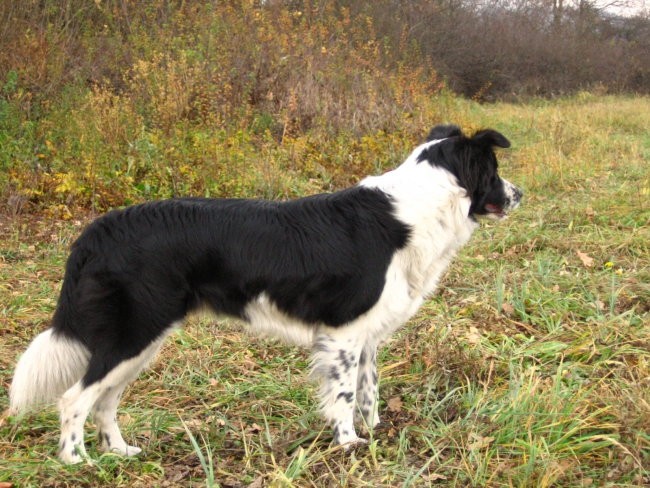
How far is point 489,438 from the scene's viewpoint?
2.99 meters

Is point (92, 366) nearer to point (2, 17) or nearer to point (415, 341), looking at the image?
point (415, 341)

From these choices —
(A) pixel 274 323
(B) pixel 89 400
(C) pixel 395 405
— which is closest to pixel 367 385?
(C) pixel 395 405

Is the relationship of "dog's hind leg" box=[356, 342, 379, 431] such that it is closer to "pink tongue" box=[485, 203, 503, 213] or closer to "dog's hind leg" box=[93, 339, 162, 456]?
"pink tongue" box=[485, 203, 503, 213]

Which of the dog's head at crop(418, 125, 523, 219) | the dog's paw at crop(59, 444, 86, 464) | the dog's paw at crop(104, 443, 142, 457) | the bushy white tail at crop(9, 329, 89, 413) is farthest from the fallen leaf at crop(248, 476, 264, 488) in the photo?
the dog's head at crop(418, 125, 523, 219)

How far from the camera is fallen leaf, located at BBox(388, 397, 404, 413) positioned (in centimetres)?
360

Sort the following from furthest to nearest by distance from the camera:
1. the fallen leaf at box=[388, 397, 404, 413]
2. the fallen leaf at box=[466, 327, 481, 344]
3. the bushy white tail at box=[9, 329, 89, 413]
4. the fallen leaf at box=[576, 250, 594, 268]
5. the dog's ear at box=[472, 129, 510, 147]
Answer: the fallen leaf at box=[576, 250, 594, 268] → the fallen leaf at box=[466, 327, 481, 344] → the fallen leaf at box=[388, 397, 404, 413] → the dog's ear at box=[472, 129, 510, 147] → the bushy white tail at box=[9, 329, 89, 413]

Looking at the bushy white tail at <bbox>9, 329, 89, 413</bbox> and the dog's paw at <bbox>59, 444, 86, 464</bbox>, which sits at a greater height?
the bushy white tail at <bbox>9, 329, 89, 413</bbox>

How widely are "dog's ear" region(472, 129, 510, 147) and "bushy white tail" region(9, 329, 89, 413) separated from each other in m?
2.13

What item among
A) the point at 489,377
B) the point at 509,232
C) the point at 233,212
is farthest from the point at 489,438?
the point at 509,232

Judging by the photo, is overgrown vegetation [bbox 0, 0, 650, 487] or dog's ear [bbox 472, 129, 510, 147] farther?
dog's ear [bbox 472, 129, 510, 147]

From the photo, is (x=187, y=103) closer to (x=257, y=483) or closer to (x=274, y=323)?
(x=274, y=323)

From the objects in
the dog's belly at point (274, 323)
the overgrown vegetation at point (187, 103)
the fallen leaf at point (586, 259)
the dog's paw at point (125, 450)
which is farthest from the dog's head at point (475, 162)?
the overgrown vegetation at point (187, 103)

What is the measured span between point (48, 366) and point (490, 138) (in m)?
2.35

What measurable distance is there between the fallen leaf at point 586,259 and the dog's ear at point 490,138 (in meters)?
2.66
